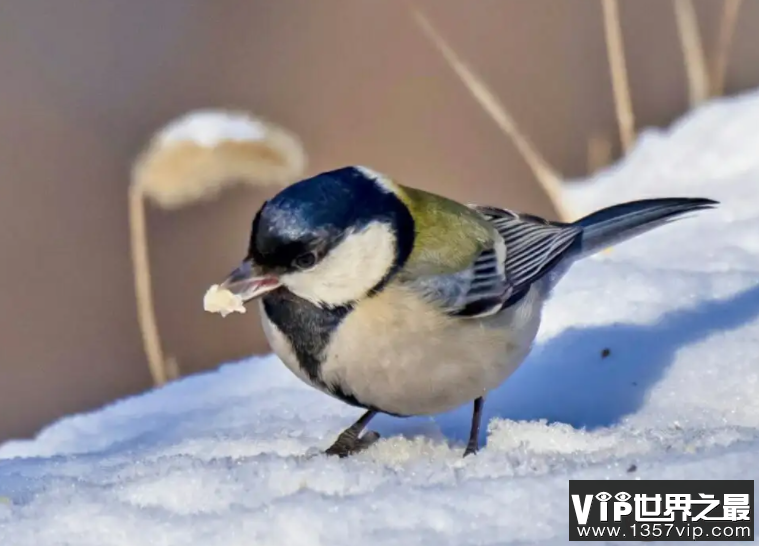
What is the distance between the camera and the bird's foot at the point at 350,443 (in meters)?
1.71

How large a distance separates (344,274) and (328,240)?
6 cm

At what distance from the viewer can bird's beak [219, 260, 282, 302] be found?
1.48 m

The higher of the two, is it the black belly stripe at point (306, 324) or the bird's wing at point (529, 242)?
the bird's wing at point (529, 242)

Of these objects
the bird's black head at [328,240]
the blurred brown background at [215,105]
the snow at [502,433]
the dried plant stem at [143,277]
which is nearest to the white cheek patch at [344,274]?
the bird's black head at [328,240]

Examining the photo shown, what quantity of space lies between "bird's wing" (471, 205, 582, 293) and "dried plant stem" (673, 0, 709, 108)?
46.0 inches

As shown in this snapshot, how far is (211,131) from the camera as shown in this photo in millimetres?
2303

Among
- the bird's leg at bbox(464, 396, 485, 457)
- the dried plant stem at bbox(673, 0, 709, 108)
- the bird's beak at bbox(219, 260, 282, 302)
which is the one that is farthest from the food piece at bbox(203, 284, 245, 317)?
the dried plant stem at bbox(673, 0, 709, 108)

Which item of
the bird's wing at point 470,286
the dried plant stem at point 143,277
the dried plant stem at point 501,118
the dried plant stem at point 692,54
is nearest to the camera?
the bird's wing at point 470,286

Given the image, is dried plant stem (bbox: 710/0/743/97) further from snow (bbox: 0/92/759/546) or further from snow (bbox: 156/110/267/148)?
snow (bbox: 156/110/267/148)

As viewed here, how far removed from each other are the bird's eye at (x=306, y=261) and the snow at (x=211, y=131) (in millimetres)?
863

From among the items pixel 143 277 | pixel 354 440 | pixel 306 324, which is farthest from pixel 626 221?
pixel 143 277

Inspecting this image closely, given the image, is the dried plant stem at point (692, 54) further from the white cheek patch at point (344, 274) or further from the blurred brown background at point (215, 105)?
the white cheek patch at point (344, 274)

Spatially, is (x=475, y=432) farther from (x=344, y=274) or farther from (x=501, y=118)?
(x=501, y=118)

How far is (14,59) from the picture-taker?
3.39 meters
